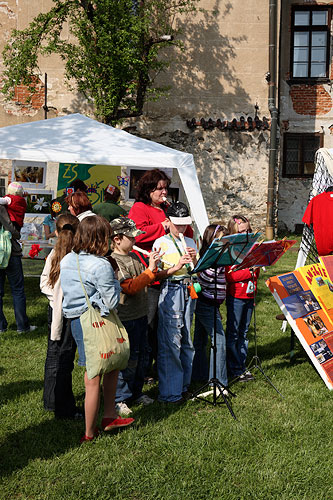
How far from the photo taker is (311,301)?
5.29 metres

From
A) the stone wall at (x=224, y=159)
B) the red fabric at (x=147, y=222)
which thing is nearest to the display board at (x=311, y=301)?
the red fabric at (x=147, y=222)

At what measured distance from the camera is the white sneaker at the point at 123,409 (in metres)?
4.31

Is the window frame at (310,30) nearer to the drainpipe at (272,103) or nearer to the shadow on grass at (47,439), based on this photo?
the drainpipe at (272,103)

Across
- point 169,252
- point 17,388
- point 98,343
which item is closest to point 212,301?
point 169,252

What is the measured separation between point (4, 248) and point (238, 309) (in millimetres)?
2986

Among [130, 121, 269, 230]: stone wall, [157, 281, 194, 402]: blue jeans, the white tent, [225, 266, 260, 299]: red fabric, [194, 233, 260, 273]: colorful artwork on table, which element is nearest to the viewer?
[194, 233, 260, 273]: colorful artwork on table

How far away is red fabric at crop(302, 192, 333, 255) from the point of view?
18.1ft

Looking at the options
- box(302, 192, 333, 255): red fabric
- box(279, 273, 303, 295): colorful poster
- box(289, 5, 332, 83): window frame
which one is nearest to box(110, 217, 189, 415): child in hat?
box(279, 273, 303, 295): colorful poster

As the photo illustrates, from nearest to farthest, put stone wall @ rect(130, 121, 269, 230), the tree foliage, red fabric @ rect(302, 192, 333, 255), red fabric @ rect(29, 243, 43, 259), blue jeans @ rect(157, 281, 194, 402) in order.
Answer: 1. blue jeans @ rect(157, 281, 194, 402)
2. red fabric @ rect(302, 192, 333, 255)
3. red fabric @ rect(29, 243, 43, 259)
4. the tree foliage
5. stone wall @ rect(130, 121, 269, 230)

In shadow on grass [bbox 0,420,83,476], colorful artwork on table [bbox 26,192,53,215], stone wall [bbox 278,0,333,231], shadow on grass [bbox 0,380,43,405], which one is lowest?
shadow on grass [bbox 0,380,43,405]

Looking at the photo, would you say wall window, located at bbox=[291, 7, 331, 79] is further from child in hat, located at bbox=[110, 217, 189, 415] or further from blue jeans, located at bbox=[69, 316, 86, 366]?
blue jeans, located at bbox=[69, 316, 86, 366]

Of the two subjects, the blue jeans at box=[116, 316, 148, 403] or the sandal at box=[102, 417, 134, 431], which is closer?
the sandal at box=[102, 417, 134, 431]

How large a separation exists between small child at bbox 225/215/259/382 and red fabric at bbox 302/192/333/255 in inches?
32.5

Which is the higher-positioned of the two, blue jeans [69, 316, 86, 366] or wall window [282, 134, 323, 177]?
wall window [282, 134, 323, 177]
